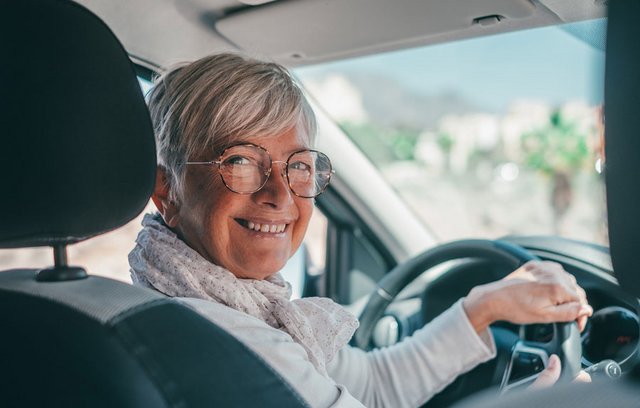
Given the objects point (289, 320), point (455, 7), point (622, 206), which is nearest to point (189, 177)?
point (289, 320)

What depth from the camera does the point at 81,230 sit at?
3.68 feet

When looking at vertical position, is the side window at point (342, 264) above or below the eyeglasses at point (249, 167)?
below

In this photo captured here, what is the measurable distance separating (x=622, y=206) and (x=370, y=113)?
71.4ft

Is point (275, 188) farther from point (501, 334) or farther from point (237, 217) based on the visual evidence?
point (501, 334)

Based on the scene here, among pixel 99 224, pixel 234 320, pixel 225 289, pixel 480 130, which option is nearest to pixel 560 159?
pixel 480 130

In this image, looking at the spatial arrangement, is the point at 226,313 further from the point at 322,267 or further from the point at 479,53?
the point at 479,53

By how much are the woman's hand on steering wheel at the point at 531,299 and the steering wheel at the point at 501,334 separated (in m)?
0.04

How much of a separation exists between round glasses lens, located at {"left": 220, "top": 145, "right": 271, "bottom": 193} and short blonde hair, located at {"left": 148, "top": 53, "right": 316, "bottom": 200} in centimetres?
Answer: 3

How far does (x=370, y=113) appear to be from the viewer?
2241 centimetres

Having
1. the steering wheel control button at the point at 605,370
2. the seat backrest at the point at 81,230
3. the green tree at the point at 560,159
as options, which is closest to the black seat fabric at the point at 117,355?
the seat backrest at the point at 81,230

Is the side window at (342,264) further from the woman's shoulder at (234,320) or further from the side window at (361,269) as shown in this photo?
the woman's shoulder at (234,320)

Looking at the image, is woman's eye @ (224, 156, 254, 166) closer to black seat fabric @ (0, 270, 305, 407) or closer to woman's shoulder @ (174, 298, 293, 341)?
woman's shoulder @ (174, 298, 293, 341)

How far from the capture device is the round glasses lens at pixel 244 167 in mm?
1586

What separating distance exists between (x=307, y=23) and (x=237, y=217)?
2.20 feet
